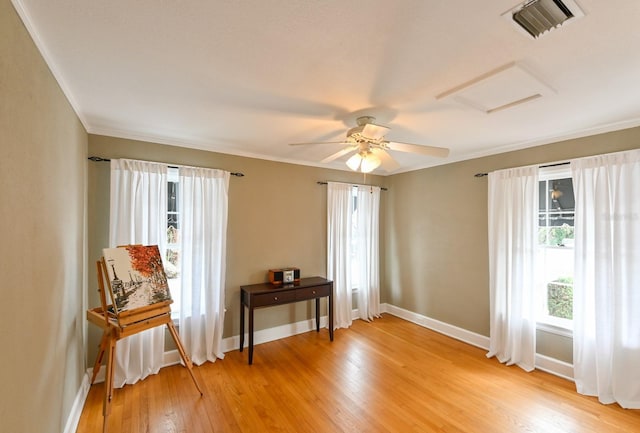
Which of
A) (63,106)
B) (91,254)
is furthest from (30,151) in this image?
(91,254)

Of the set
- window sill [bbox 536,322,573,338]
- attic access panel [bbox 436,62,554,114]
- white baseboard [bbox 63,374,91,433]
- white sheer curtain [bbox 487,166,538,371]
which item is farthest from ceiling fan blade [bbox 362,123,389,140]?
white baseboard [bbox 63,374,91,433]

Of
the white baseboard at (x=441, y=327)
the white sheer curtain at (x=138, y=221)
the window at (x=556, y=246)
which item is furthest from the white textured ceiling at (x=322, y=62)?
the white baseboard at (x=441, y=327)

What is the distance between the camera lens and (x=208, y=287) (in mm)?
3324

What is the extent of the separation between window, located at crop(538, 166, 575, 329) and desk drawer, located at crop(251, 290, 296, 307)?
285 centimetres

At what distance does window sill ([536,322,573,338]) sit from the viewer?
297 cm

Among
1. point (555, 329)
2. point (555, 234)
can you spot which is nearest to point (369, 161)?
point (555, 234)

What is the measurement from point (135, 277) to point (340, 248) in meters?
2.73

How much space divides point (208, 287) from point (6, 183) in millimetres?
2374

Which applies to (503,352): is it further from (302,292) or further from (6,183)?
(6,183)

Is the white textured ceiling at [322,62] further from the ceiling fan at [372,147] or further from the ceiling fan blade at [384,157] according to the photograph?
the ceiling fan blade at [384,157]

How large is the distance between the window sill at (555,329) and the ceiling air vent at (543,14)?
3028mm

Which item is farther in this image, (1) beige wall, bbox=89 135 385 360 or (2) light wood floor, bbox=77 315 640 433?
(1) beige wall, bbox=89 135 385 360

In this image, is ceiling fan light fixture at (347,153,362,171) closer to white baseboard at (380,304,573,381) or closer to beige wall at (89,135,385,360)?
beige wall at (89,135,385,360)

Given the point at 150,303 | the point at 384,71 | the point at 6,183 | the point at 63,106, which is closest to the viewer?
the point at 6,183
